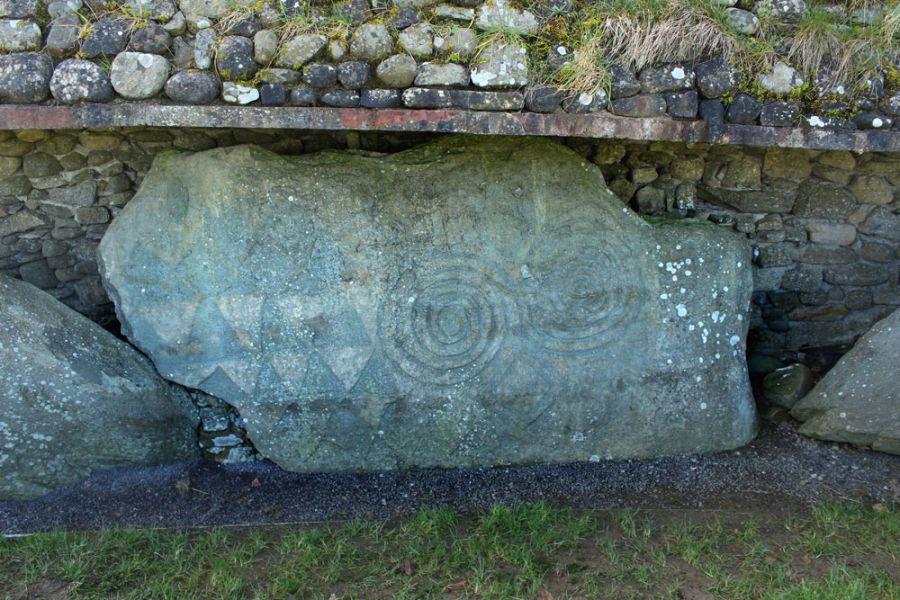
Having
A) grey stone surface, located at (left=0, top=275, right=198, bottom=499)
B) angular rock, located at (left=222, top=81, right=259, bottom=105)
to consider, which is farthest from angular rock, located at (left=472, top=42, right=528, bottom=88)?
grey stone surface, located at (left=0, top=275, right=198, bottom=499)

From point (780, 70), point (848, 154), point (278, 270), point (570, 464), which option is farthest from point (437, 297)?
point (848, 154)

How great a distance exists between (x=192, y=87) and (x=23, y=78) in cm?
74

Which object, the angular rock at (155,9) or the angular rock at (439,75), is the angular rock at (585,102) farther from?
the angular rock at (155,9)

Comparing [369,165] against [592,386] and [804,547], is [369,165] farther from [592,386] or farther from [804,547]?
[804,547]

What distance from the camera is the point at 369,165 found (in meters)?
4.06

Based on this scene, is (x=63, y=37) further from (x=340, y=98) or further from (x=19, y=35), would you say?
(x=340, y=98)

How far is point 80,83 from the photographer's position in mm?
3537

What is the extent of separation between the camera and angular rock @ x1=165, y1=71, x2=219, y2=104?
3533 mm

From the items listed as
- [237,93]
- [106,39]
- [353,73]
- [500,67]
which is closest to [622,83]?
[500,67]

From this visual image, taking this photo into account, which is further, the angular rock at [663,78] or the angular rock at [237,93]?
the angular rock at [663,78]

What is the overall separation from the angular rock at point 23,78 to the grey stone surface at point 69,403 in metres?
0.95

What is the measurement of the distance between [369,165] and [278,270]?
0.70 metres

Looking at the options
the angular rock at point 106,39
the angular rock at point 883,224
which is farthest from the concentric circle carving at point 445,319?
the angular rock at point 883,224

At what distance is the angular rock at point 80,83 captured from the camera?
3.54 metres
